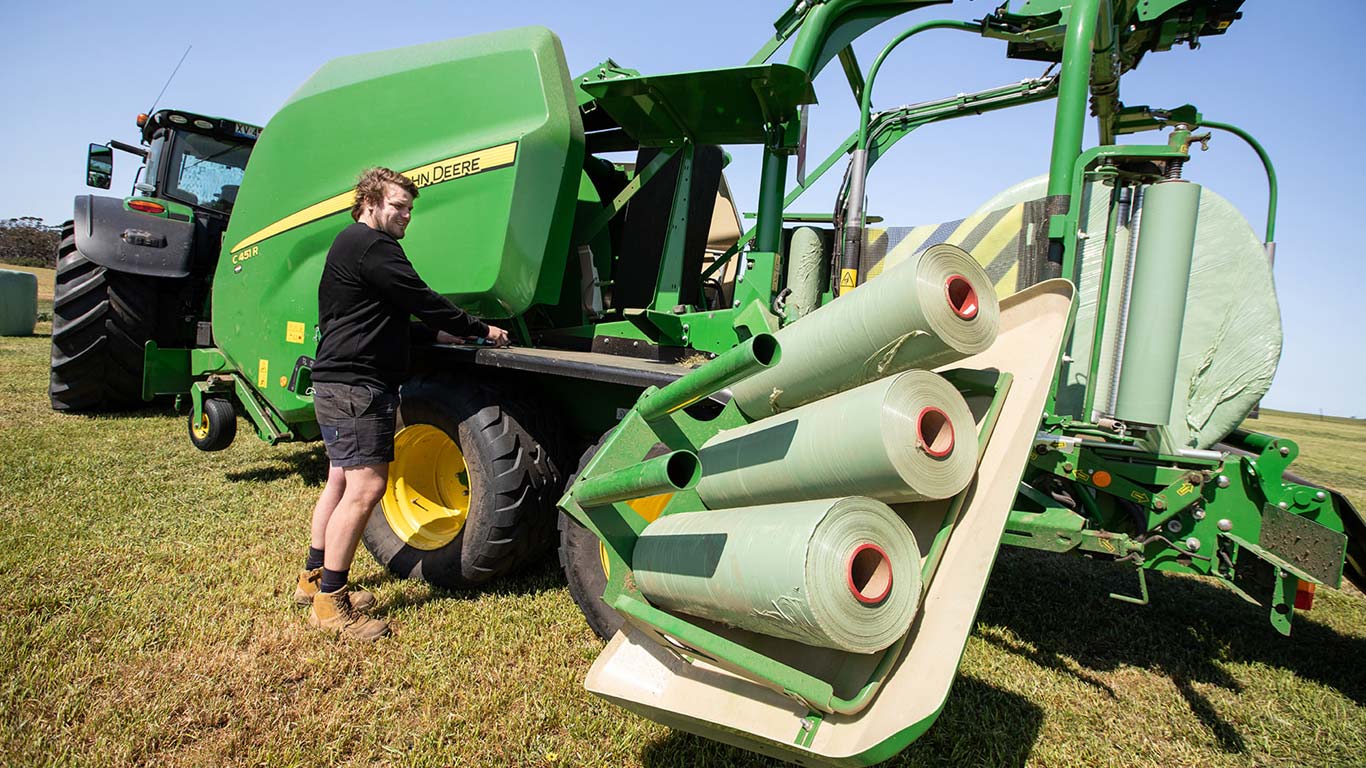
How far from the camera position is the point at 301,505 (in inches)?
175

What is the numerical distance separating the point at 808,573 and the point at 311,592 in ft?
7.65

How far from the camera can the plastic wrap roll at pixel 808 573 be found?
5.31 feet

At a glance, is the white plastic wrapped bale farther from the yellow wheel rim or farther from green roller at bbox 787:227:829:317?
the yellow wheel rim

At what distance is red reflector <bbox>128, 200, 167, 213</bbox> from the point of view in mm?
6030

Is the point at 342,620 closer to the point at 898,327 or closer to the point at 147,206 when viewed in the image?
the point at 898,327

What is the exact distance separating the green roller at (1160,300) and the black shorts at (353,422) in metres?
2.85

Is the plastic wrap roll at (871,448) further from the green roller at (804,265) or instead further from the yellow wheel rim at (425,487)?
the green roller at (804,265)

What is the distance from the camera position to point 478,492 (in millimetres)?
3180

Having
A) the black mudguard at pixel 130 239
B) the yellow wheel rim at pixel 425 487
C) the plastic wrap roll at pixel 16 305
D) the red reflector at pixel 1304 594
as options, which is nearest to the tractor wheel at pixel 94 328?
the black mudguard at pixel 130 239

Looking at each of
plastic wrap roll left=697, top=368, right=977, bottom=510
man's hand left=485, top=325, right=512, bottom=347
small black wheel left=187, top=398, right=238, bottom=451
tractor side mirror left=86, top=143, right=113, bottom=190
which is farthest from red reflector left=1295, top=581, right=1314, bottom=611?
tractor side mirror left=86, top=143, right=113, bottom=190

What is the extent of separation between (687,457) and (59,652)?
8.08ft

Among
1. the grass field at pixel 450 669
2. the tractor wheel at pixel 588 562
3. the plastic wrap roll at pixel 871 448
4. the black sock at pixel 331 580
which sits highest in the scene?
the plastic wrap roll at pixel 871 448

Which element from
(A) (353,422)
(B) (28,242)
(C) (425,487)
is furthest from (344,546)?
(B) (28,242)

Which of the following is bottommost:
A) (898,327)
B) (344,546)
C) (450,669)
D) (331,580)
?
(450,669)
